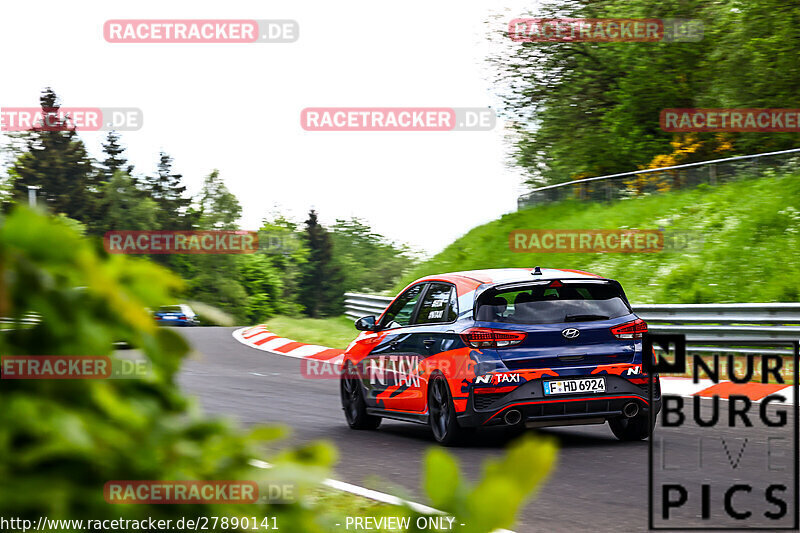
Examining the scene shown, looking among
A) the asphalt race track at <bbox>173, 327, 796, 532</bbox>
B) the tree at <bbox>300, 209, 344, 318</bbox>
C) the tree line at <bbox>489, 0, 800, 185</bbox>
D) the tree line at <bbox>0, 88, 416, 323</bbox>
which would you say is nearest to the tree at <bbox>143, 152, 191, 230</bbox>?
the tree line at <bbox>0, 88, 416, 323</bbox>

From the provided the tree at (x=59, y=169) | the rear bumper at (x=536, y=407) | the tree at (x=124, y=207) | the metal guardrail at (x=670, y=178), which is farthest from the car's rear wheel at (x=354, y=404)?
the tree at (x=124, y=207)

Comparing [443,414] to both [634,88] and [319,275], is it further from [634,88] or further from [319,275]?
[319,275]

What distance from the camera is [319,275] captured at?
145125mm

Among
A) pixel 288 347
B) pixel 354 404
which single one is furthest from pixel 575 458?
pixel 288 347

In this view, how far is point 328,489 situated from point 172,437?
605 cm

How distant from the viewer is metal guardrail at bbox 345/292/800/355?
15078 mm

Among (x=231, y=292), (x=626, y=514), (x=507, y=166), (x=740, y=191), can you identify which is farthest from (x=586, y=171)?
(x=231, y=292)

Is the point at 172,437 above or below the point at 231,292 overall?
above

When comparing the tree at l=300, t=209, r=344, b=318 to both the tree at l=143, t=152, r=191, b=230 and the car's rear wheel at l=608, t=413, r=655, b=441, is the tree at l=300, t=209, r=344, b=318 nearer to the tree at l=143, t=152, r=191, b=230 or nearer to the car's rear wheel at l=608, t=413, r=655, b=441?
the tree at l=143, t=152, r=191, b=230

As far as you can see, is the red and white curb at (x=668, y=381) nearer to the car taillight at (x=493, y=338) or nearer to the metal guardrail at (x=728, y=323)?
the metal guardrail at (x=728, y=323)

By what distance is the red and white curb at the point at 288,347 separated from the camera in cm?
2231

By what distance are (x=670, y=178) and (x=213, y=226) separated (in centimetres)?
8902

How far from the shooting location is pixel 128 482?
1407 mm

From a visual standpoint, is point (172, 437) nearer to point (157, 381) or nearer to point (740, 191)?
point (157, 381)
